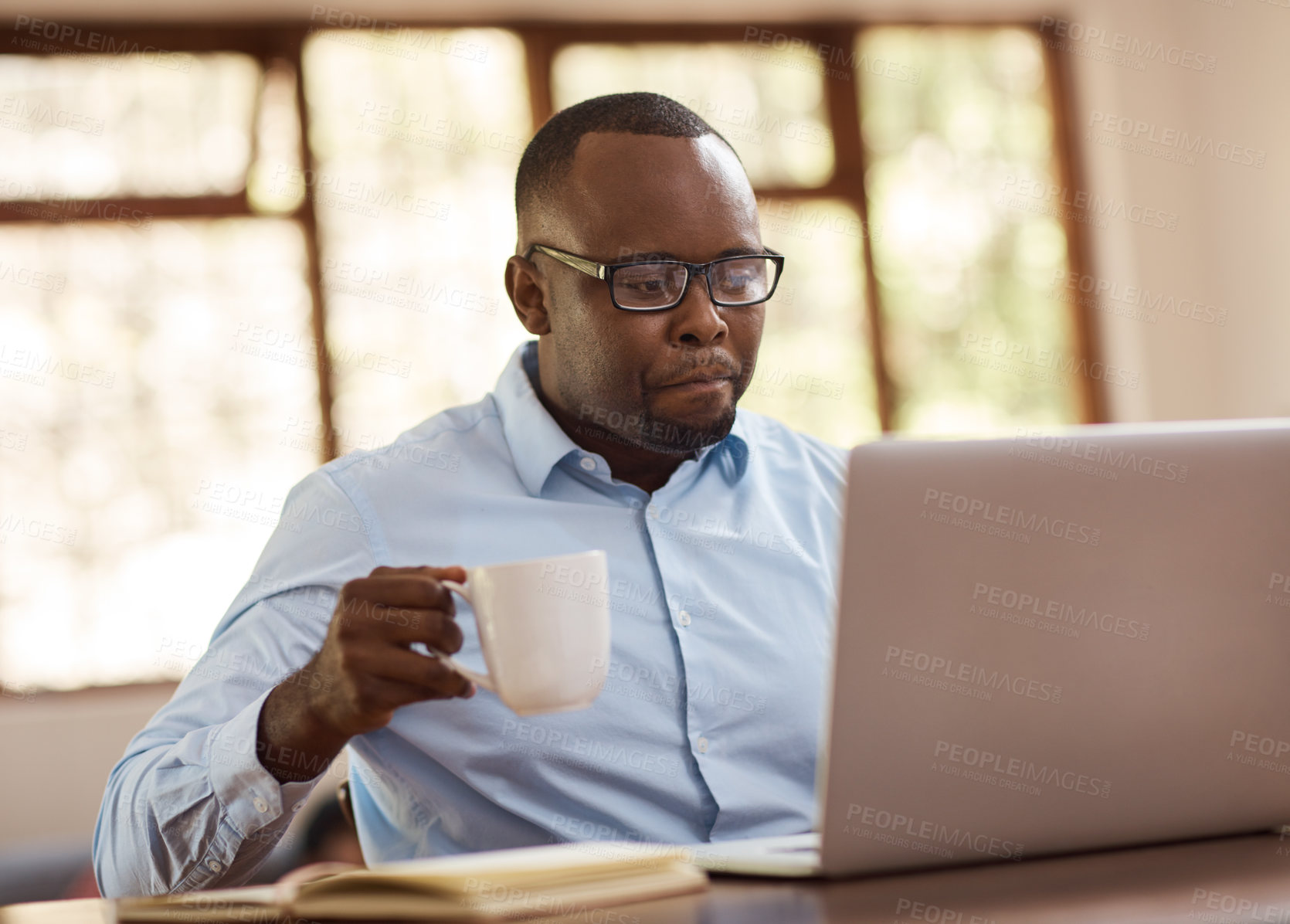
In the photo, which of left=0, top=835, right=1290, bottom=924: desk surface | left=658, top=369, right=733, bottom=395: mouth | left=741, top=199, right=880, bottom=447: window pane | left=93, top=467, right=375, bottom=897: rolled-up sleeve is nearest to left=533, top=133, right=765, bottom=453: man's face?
left=658, top=369, right=733, bottom=395: mouth

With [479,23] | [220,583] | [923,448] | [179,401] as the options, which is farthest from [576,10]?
[923,448]

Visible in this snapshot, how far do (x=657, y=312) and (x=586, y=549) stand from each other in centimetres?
27

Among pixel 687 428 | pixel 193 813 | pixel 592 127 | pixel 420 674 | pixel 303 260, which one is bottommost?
pixel 193 813

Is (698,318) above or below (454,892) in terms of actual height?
above

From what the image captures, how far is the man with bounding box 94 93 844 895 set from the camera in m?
1.09

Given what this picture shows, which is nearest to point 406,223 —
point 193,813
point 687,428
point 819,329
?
point 819,329

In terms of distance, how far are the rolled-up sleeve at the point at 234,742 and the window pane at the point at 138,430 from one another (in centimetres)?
243

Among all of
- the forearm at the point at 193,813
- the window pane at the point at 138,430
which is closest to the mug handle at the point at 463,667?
the forearm at the point at 193,813

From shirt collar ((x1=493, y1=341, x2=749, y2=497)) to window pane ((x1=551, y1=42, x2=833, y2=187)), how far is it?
262 cm

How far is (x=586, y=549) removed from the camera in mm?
1304

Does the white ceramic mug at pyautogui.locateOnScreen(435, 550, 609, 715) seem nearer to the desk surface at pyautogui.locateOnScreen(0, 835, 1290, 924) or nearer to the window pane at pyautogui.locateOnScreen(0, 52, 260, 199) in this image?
the desk surface at pyautogui.locateOnScreen(0, 835, 1290, 924)

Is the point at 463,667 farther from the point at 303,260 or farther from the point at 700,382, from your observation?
Answer: the point at 303,260

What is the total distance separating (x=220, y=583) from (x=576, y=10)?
7.01 ft

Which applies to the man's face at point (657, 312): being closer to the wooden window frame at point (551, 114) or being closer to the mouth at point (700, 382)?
the mouth at point (700, 382)
